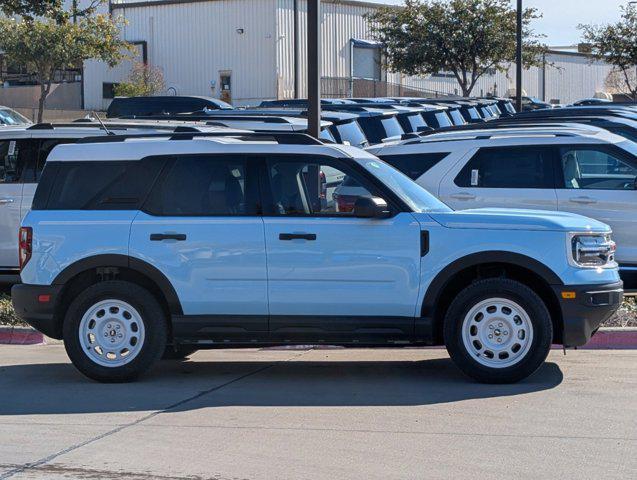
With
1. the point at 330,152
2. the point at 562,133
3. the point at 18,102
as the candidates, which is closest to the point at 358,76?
the point at 18,102

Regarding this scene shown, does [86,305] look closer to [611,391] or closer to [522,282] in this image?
[522,282]

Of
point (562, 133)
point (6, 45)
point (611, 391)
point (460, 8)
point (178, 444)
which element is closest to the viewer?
point (178, 444)

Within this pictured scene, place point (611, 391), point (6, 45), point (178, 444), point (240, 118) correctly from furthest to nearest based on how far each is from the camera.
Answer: point (6, 45) < point (240, 118) < point (611, 391) < point (178, 444)

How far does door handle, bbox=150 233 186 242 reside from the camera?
856 cm

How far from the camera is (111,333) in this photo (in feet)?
28.6

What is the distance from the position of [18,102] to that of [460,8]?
23.7 meters

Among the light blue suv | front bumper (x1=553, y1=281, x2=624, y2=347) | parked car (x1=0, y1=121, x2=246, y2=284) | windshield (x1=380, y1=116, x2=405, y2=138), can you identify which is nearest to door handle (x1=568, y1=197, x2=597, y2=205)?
the light blue suv

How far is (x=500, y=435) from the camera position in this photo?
7.02 m

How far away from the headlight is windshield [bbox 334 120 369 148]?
25.2 feet

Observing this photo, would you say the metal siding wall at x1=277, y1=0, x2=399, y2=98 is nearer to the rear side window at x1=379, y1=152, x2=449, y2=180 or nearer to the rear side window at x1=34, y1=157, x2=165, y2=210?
the rear side window at x1=379, y1=152, x2=449, y2=180

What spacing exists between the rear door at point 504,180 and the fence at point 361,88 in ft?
132

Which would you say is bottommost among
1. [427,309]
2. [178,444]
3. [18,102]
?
[178,444]

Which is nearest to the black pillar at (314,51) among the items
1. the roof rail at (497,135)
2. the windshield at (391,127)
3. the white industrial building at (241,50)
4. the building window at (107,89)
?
the roof rail at (497,135)

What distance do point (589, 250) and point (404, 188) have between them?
5.10 feet
